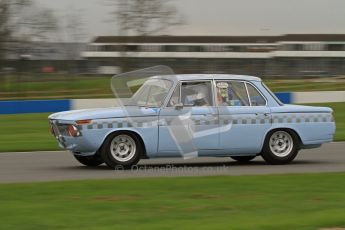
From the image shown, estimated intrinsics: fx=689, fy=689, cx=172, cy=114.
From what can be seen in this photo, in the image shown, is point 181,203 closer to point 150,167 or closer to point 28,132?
point 150,167

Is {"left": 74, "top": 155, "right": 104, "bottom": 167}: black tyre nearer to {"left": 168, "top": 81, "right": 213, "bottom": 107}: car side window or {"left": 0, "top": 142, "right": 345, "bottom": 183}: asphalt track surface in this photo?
{"left": 0, "top": 142, "right": 345, "bottom": 183}: asphalt track surface

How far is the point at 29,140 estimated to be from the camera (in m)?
17.5

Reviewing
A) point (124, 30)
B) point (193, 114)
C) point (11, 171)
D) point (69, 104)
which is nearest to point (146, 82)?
point (193, 114)

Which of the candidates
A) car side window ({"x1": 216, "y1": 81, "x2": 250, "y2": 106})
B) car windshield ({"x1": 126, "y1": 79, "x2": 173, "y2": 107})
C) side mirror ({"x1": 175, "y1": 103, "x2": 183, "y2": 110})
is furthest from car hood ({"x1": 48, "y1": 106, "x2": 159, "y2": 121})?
car side window ({"x1": 216, "y1": 81, "x2": 250, "y2": 106})

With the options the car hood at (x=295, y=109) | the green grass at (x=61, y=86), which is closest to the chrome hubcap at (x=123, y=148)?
the car hood at (x=295, y=109)

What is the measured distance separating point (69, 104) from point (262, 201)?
19302 millimetres

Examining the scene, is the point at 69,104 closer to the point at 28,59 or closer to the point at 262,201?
the point at 28,59

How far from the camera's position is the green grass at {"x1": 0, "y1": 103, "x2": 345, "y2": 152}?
15.9 metres

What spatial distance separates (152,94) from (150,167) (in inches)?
50.2

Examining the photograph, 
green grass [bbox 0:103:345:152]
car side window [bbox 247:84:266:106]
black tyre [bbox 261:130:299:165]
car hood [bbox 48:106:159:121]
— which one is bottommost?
green grass [bbox 0:103:345:152]

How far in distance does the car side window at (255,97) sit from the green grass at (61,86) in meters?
21.3

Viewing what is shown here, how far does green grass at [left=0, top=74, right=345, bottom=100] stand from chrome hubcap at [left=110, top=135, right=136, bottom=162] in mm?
21770

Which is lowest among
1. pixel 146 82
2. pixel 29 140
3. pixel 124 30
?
pixel 29 140

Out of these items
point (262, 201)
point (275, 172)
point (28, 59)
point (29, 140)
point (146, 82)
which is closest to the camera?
point (262, 201)
